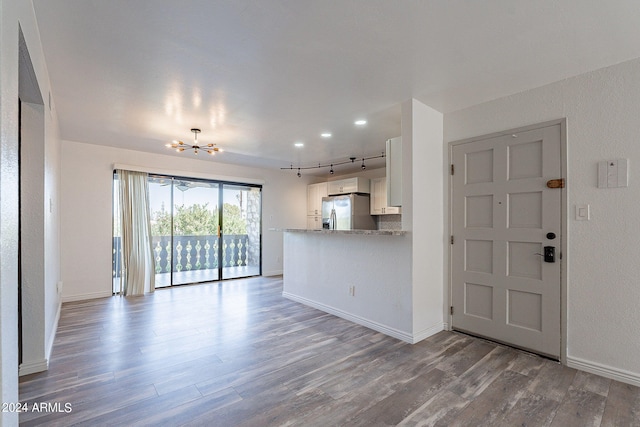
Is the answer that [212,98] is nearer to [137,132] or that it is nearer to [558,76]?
[137,132]

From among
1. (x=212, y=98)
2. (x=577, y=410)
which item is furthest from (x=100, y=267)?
(x=577, y=410)

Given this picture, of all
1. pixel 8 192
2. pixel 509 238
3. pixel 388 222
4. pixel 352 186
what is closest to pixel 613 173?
pixel 509 238

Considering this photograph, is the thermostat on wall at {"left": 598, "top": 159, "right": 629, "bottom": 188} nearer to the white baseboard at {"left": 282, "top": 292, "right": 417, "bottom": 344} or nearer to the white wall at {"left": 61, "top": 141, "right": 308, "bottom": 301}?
the white baseboard at {"left": 282, "top": 292, "right": 417, "bottom": 344}

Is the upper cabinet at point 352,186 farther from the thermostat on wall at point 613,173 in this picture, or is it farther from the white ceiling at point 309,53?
the thermostat on wall at point 613,173

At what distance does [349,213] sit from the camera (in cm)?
637

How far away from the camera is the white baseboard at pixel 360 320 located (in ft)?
10.2

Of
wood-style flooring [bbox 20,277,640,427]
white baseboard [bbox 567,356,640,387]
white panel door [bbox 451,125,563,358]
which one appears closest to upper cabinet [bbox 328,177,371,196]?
white panel door [bbox 451,125,563,358]

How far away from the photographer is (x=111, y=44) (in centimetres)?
214

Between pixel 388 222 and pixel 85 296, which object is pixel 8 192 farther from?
pixel 388 222

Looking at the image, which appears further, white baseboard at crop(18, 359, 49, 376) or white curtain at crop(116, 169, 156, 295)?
white curtain at crop(116, 169, 156, 295)

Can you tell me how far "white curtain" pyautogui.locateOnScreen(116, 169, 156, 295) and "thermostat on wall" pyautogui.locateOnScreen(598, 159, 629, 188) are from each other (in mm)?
6015

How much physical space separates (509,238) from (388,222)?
3688mm

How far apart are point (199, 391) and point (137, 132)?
11.8ft

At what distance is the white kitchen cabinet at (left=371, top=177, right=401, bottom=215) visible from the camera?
628 cm
